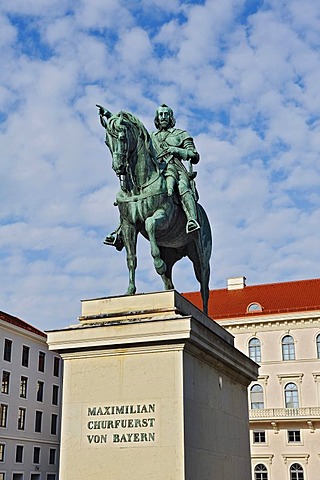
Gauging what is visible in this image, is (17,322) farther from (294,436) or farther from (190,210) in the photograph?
(190,210)

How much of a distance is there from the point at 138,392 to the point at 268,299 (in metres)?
48.7

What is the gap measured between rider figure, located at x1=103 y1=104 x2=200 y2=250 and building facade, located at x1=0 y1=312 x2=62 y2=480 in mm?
43320

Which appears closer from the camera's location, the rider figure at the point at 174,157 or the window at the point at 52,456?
the rider figure at the point at 174,157

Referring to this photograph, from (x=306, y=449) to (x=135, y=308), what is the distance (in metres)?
45.5

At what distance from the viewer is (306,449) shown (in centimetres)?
5019

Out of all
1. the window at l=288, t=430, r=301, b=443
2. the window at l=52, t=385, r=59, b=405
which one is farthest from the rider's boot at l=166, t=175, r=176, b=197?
the window at l=52, t=385, r=59, b=405

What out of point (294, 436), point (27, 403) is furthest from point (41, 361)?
point (294, 436)

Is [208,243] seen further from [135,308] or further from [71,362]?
[71,362]

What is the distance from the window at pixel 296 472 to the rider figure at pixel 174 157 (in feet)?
147

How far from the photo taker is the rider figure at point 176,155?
1038 cm

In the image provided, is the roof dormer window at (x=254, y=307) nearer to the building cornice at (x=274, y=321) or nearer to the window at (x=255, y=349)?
the building cornice at (x=274, y=321)

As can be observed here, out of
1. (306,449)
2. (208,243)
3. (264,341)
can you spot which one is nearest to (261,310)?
(264,341)

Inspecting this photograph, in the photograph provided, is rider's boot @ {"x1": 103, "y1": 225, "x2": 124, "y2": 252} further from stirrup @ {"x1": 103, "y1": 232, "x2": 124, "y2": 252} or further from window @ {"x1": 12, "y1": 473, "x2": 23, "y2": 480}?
window @ {"x1": 12, "y1": 473, "x2": 23, "y2": 480}

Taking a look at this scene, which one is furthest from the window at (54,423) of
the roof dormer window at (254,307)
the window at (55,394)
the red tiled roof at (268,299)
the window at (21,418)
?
the roof dormer window at (254,307)
